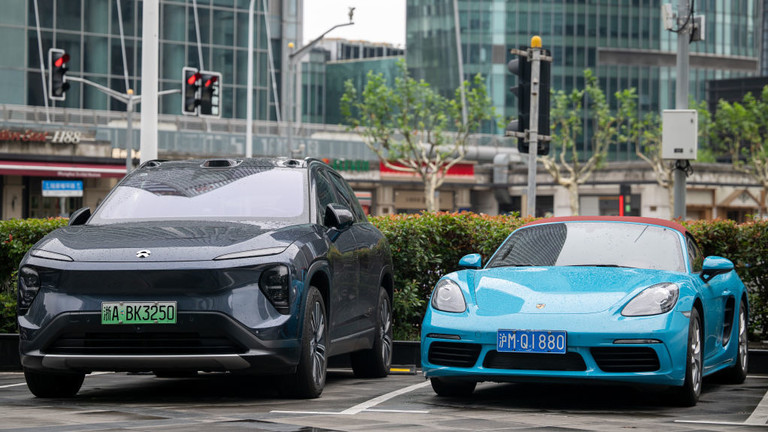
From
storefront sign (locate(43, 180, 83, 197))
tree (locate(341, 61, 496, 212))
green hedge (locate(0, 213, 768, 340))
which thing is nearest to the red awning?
storefront sign (locate(43, 180, 83, 197))

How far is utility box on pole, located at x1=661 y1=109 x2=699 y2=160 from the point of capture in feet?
52.6

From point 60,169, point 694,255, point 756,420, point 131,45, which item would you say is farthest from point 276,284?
point 131,45

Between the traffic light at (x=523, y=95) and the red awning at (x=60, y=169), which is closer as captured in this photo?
the traffic light at (x=523, y=95)

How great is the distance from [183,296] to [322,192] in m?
2.04

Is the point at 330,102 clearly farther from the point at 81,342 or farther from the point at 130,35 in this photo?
the point at 81,342

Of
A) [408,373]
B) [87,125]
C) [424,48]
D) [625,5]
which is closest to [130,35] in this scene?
[87,125]

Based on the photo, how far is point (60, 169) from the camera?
5159 cm

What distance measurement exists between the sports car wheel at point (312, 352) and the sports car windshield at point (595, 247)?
1.44m

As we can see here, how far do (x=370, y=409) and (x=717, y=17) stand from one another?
100068mm

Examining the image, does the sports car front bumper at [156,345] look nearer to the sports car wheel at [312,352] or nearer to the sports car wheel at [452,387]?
the sports car wheel at [312,352]

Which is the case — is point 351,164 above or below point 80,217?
above

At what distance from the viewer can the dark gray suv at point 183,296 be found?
290 inches

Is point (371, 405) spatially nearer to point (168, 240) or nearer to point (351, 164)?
point (168, 240)

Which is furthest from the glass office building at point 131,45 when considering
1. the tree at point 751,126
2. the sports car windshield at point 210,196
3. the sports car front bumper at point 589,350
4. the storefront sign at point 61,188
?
the sports car front bumper at point 589,350
